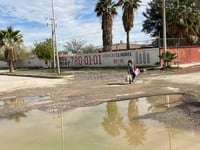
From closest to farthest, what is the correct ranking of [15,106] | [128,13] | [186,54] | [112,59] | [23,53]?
1. [15,106]
2. [186,54]
3. [112,59]
4. [128,13]
5. [23,53]

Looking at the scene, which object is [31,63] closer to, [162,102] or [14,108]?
[14,108]

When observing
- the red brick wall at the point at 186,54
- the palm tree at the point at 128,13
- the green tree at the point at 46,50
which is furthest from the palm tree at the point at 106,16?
the red brick wall at the point at 186,54

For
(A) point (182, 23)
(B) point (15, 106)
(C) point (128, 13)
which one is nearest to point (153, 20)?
(C) point (128, 13)

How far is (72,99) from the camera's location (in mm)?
15477

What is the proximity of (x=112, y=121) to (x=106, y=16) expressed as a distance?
39.9 m

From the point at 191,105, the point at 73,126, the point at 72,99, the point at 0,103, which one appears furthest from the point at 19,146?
the point at 0,103

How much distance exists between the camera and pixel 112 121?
1040 cm

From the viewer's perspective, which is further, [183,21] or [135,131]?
[183,21]

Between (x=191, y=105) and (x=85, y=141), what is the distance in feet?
16.6

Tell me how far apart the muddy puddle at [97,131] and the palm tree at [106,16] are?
1421 inches

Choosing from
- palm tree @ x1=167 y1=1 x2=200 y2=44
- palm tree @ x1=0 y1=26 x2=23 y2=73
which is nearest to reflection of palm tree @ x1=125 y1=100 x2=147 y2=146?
palm tree @ x1=167 y1=1 x2=200 y2=44

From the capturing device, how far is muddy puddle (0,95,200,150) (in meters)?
7.70

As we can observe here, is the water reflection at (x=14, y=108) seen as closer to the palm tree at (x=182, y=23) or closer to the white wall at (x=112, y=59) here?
the white wall at (x=112, y=59)

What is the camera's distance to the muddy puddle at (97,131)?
7.70 metres
